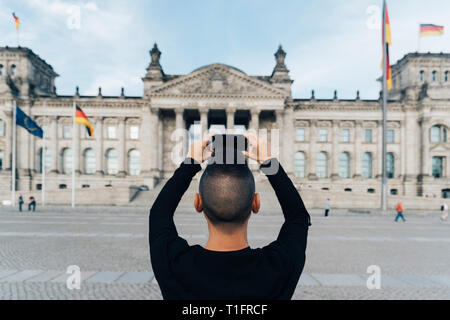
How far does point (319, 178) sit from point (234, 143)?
57.3m

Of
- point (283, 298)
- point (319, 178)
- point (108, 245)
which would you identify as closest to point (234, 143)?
point (283, 298)

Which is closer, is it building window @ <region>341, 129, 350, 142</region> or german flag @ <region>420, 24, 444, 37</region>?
german flag @ <region>420, 24, 444, 37</region>

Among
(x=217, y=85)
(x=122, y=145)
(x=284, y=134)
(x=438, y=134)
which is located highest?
(x=217, y=85)

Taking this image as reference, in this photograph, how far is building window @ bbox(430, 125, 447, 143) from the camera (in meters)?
57.0

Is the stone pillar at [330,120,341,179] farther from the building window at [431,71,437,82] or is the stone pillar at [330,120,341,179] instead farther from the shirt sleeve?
the shirt sleeve

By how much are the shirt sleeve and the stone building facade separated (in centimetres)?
5018

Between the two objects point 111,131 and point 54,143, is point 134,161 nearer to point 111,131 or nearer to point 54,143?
point 111,131

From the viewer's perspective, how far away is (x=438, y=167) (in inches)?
2256

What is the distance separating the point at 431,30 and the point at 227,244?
175 feet

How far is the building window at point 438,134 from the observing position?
57000 millimetres

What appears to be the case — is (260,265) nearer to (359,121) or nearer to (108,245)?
(108,245)

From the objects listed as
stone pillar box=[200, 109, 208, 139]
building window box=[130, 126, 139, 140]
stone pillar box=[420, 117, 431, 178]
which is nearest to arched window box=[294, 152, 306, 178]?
stone pillar box=[200, 109, 208, 139]

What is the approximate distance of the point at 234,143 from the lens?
2129 mm

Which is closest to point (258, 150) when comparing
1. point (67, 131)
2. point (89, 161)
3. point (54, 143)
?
point (89, 161)
